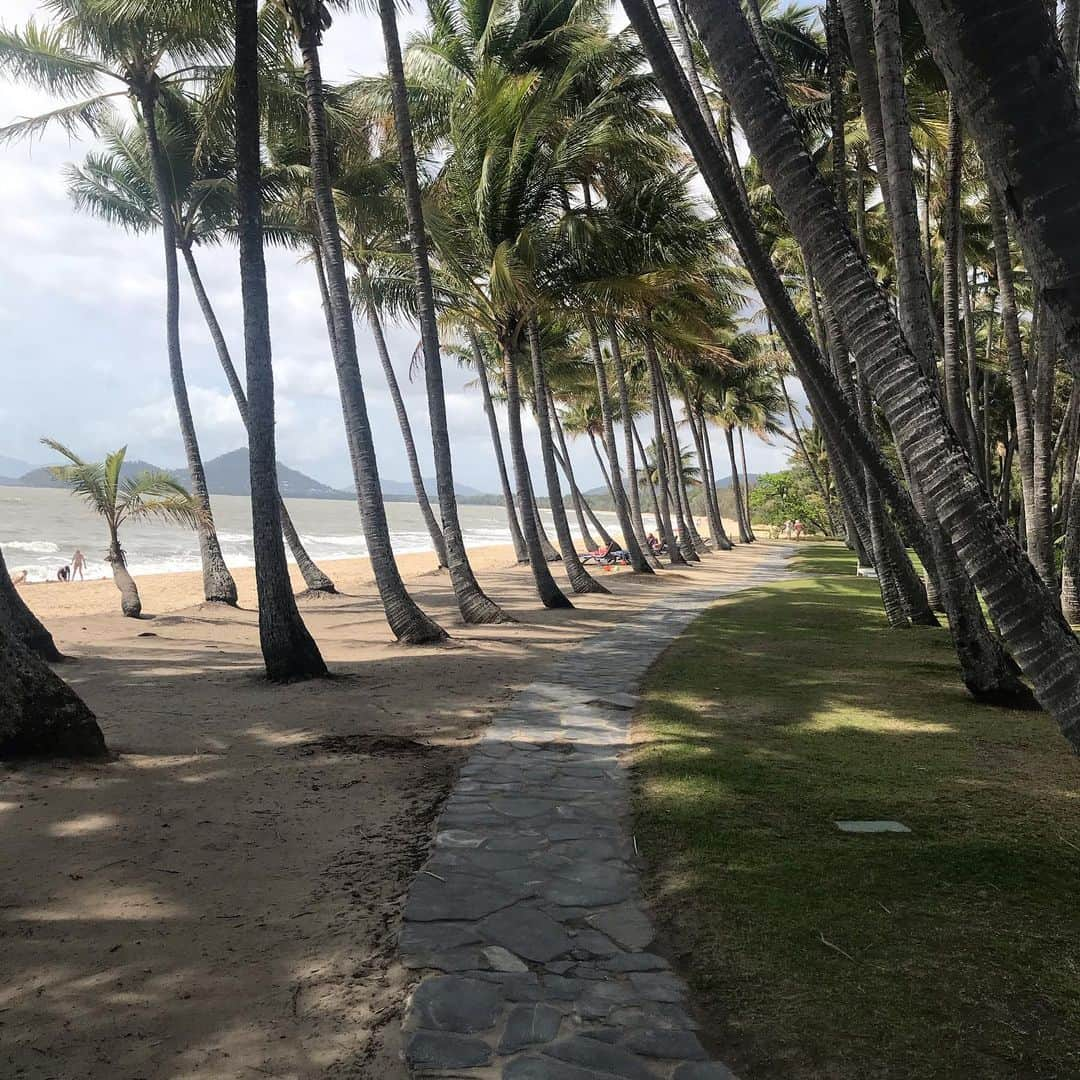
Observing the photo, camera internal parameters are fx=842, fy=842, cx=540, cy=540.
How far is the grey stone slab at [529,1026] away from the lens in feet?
8.33

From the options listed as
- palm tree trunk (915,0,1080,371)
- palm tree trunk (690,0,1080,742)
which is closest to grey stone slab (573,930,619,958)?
palm tree trunk (690,0,1080,742)

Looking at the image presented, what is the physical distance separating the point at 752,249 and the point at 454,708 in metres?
4.46

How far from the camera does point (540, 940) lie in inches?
126

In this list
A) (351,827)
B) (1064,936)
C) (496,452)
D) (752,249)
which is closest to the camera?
(1064,936)

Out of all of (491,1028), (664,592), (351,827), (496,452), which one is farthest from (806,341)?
(496,452)

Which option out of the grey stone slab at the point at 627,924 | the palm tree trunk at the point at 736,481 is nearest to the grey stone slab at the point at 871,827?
the grey stone slab at the point at 627,924

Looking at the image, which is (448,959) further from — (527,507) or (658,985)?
(527,507)

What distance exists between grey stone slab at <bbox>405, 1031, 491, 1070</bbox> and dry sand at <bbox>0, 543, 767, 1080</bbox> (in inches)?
2.3

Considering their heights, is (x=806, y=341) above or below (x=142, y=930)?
above

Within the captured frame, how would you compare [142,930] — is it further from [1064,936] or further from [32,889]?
[1064,936]

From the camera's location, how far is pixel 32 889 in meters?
3.53

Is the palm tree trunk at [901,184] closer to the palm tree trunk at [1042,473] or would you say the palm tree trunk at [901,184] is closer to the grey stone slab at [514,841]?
the palm tree trunk at [1042,473]

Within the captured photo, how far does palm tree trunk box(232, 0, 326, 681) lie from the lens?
26.8 ft

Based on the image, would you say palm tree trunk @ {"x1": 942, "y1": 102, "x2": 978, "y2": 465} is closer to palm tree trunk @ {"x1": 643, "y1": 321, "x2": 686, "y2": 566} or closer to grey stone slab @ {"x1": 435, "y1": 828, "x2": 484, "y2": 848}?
grey stone slab @ {"x1": 435, "y1": 828, "x2": 484, "y2": 848}
